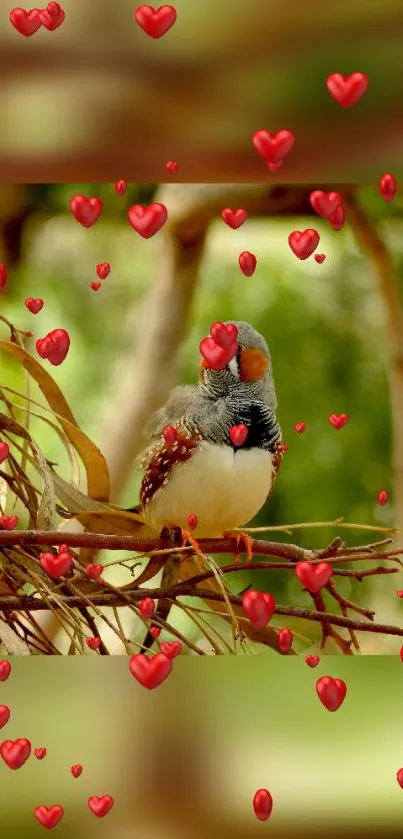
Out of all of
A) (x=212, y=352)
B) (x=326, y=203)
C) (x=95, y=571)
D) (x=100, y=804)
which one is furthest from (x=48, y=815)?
(x=326, y=203)

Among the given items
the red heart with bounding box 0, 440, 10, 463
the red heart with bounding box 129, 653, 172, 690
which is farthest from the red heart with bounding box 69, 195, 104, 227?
the red heart with bounding box 129, 653, 172, 690

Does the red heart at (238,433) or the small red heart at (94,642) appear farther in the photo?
the red heart at (238,433)

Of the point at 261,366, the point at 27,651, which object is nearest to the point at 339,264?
the point at 261,366

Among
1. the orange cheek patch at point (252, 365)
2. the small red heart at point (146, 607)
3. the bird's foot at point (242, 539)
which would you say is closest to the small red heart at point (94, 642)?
the small red heart at point (146, 607)

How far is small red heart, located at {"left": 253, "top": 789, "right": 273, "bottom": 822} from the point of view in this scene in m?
0.53

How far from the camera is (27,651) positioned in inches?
21.3

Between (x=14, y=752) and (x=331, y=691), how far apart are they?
16 cm

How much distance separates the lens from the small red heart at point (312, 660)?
1.88ft

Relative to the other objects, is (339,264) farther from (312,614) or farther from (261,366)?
(312,614)

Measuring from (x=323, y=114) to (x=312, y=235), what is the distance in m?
0.08

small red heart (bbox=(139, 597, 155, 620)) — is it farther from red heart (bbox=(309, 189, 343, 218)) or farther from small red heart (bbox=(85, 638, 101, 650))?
red heart (bbox=(309, 189, 343, 218))

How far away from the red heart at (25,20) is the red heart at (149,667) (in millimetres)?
341

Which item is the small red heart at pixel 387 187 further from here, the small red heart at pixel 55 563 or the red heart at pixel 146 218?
the small red heart at pixel 55 563

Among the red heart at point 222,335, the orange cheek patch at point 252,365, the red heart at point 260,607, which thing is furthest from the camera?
the orange cheek patch at point 252,365
